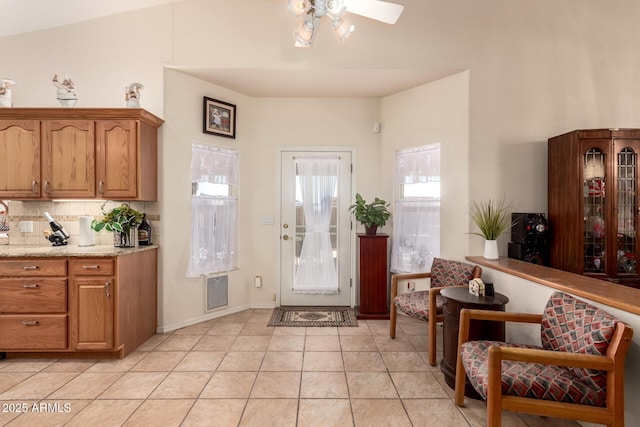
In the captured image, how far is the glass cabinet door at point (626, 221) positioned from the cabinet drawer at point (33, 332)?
16.9ft

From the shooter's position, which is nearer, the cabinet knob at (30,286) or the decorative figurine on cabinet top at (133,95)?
the cabinet knob at (30,286)

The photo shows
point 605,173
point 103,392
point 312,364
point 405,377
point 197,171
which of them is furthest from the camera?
point 197,171

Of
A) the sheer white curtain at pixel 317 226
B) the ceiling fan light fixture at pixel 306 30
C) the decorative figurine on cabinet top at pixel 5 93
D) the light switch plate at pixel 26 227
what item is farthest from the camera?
the sheer white curtain at pixel 317 226

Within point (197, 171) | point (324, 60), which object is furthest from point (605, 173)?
point (197, 171)

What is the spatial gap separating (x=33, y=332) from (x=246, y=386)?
200cm

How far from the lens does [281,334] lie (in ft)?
11.5

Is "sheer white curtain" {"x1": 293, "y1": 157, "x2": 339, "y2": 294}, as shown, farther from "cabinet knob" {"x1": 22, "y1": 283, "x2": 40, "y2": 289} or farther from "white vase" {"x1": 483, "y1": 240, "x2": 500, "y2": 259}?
"cabinet knob" {"x1": 22, "y1": 283, "x2": 40, "y2": 289}

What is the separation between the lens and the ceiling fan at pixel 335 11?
201 centimetres

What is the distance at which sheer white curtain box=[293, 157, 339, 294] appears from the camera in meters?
4.42

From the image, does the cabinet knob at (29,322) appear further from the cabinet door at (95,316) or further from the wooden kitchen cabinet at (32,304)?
the cabinet door at (95,316)

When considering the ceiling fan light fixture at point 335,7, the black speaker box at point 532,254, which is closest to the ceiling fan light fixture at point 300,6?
the ceiling fan light fixture at point 335,7

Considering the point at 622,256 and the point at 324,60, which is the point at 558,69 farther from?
the point at 324,60

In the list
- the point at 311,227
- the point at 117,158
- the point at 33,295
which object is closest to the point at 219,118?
the point at 117,158

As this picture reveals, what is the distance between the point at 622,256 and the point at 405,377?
2444mm
